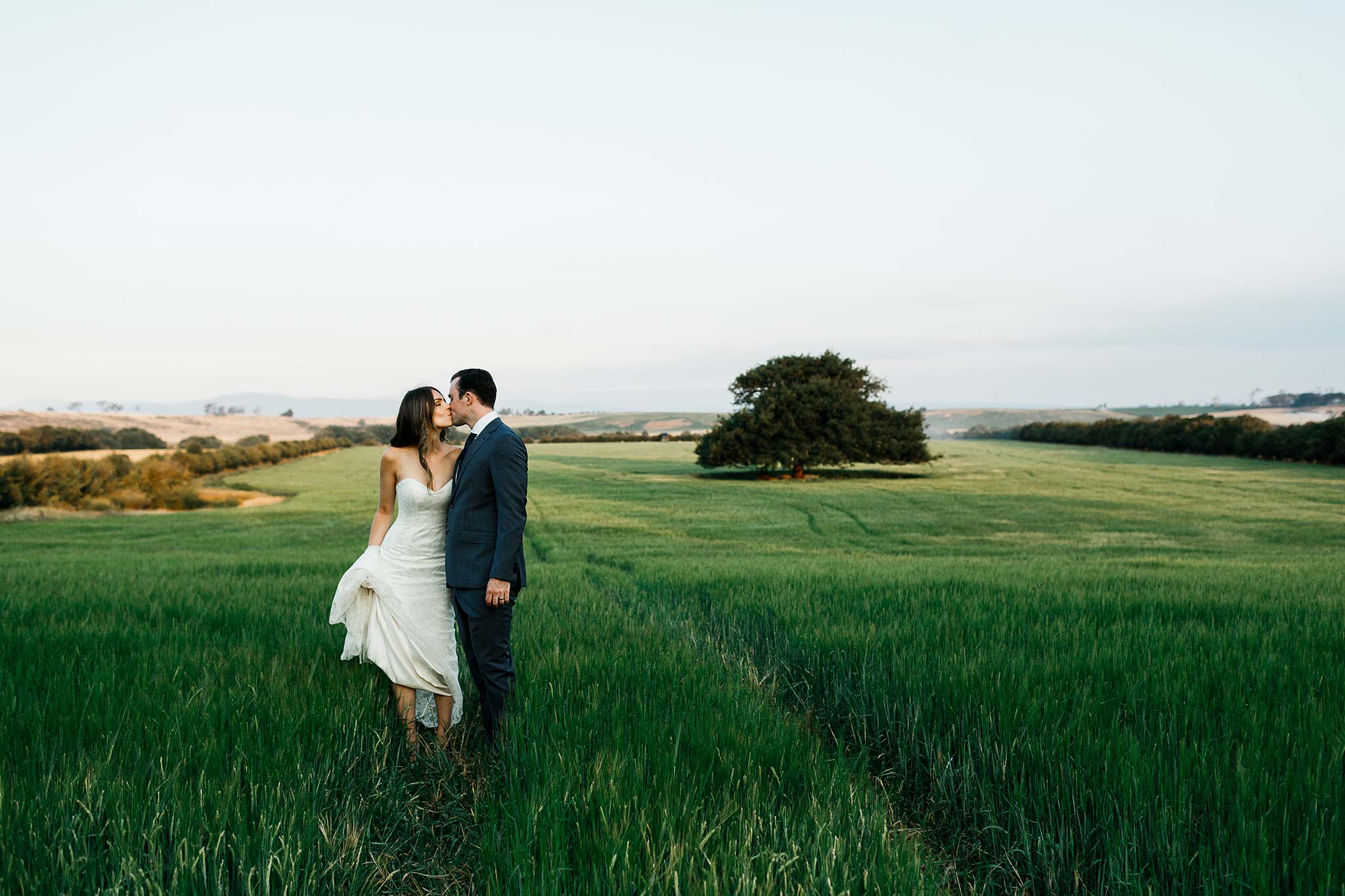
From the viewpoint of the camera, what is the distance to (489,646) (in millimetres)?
4953

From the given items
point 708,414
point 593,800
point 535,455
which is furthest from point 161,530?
point 708,414

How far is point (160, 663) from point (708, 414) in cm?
11024

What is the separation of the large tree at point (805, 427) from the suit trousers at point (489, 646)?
3601 cm

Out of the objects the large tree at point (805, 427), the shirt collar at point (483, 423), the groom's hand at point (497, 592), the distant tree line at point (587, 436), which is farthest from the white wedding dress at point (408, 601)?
the distant tree line at point (587, 436)

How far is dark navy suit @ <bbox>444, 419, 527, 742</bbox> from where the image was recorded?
15.6 ft

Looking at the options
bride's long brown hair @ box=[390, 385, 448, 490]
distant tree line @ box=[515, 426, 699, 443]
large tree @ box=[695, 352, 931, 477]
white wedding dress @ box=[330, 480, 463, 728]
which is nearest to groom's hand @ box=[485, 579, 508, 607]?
white wedding dress @ box=[330, 480, 463, 728]

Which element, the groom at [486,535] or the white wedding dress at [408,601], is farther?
the white wedding dress at [408,601]

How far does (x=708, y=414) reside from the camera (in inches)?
4542

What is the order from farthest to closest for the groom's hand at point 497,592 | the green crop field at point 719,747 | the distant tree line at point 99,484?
1. the distant tree line at point 99,484
2. the groom's hand at point 497,592
3. the green crop field at point 719,747

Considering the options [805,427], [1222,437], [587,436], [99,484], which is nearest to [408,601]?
[805,427]

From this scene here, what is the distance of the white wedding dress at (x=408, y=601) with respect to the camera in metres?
4.94

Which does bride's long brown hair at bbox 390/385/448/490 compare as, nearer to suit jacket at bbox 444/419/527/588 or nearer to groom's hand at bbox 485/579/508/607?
suit jacket at bbox 444/419/527/588

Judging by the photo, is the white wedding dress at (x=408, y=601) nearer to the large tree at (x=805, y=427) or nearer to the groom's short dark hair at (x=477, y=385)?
the groom's short dark hair at (x=477, y=385)

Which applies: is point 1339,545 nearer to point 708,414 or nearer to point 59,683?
point 59,683
